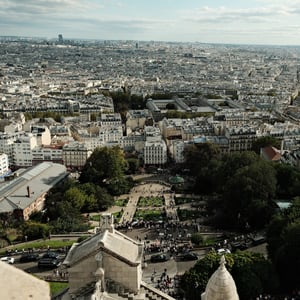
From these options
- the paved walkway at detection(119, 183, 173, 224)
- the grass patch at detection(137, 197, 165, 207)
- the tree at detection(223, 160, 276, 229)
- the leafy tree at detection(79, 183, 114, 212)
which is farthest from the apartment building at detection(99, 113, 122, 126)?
the tree at detection(223, 160, 276, 229)

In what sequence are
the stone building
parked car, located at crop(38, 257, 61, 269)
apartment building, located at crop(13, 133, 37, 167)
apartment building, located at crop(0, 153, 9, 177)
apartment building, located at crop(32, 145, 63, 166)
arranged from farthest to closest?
apartment building, located at crop(32, 145, 63, 166) → apartment building, located at crop(13, 133, 37, 167) → apartment building, located at crop(0, 153, 9, 177) → parked car, located at crop(38, 257, 61, 269) → the stone building

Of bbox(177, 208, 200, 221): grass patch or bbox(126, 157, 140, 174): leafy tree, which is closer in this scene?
bbox(177, 208, 200, 221): grass patch

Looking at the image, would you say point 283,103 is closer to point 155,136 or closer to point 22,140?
point 155,136

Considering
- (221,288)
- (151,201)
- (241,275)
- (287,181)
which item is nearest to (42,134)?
(151,201)

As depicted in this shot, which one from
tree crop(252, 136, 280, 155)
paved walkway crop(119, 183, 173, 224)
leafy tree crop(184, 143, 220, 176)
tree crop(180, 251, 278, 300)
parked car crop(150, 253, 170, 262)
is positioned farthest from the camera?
tree crop(252, 136, 280, 155)

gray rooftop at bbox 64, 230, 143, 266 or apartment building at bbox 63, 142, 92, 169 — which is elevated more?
gray rooftop at bbox 64, 230, 143, 266

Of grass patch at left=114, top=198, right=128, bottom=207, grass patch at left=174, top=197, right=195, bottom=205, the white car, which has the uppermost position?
the white car

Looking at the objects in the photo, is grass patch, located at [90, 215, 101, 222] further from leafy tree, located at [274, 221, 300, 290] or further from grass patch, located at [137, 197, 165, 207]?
leafy tree, located at [274, 221, 300, 290]

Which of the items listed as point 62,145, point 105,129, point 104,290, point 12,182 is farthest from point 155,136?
point 104,290
